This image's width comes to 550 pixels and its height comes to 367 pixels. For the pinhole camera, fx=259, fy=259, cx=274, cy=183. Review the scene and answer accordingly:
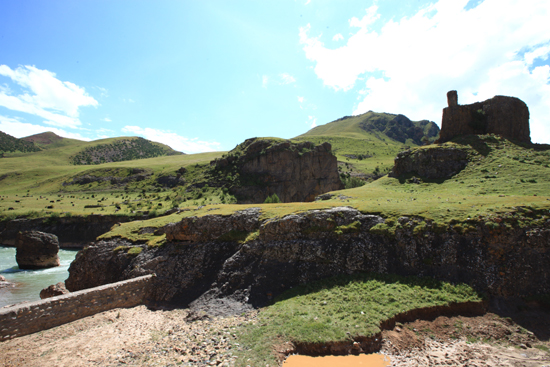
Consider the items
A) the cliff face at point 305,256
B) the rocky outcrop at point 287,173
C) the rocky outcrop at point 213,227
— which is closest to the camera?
the cliff face at point 305,256

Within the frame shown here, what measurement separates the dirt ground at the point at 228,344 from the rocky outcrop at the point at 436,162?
25.0 m

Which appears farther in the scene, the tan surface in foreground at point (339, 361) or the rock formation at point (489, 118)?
the rock formation at point (489, 118)

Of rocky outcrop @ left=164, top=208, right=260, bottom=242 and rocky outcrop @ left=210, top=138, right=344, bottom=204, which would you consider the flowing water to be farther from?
rocky outcrop @ left=210, top=138, right=344, bottom=204

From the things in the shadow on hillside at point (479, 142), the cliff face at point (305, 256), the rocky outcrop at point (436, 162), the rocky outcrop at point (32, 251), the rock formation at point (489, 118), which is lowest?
the rocky outcrop at point (32, 251)

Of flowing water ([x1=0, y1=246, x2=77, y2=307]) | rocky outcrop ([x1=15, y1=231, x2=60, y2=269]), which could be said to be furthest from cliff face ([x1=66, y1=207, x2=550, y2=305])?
rocky outcrop ([x1=15, y1=231, x2=60, y2=269])

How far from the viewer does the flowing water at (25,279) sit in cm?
2467

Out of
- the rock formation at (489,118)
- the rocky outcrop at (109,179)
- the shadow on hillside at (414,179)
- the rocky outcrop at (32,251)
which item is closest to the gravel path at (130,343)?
the shadow on hillside at (414,179)

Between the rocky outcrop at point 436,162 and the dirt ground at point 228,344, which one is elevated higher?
the rocky outcrop at point 436,162

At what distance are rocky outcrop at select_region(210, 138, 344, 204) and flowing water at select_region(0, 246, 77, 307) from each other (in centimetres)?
3869

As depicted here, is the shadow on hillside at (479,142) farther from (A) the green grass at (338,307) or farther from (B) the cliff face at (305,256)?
(A) the green grass at (338,307)

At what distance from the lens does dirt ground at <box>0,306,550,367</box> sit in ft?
33.3

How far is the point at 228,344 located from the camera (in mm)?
11227

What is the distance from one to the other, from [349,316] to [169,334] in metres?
A: 9.03

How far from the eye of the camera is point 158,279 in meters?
19.2
